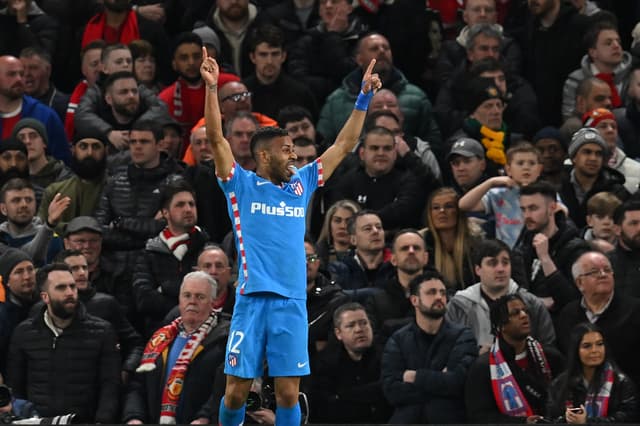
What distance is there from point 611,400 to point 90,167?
17.3 feet

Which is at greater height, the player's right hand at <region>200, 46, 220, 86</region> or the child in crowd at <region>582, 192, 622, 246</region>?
the player's right hand at <region>200, 46, 220, 86</region>

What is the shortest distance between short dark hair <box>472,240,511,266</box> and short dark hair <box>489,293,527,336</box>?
0.43m

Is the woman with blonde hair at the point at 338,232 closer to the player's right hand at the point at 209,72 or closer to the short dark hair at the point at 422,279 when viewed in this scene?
the short dark hair at the point at 422,279

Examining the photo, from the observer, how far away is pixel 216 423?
12211 millimetres

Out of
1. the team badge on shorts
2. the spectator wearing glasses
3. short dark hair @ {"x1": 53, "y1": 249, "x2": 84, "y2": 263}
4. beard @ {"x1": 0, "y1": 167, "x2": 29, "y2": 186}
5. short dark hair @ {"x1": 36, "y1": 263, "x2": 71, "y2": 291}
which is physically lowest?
the team badge on shorts

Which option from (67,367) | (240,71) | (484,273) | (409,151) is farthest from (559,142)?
(67,367)

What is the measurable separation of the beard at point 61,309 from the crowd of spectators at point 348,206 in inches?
0.7

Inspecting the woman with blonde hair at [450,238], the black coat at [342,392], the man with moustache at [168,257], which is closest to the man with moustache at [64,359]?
the man with moustache at [168,257]

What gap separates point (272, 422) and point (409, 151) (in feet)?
11.0

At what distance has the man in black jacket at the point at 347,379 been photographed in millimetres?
12555

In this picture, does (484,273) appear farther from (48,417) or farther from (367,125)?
(48,417)

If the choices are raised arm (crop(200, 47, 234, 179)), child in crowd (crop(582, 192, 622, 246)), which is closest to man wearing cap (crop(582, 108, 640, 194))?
child in crowd (crop(582, 192, 622, 246))

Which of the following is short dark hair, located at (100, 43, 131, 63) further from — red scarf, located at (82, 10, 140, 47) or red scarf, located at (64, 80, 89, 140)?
red scarf, located at (82, 10, 140, 47)

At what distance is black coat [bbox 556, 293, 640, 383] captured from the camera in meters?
12.6
